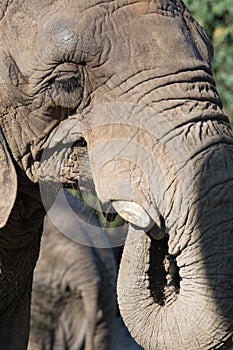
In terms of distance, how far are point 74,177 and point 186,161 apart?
0.59 meters

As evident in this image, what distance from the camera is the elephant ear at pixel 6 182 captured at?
435 cm

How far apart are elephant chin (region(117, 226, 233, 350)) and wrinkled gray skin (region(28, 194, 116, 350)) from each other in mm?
3406

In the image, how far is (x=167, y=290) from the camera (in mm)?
4031

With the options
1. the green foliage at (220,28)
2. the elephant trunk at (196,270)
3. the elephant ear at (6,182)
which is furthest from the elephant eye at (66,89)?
the green foliage at (220,28)

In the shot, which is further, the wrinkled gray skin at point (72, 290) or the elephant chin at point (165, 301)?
the wrinkled gray skin at point (72, 290)

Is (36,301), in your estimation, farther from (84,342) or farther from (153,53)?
(153,53)

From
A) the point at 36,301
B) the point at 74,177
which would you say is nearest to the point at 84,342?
the point at 36,301

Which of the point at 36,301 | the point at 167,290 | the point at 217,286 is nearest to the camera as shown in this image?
the point at 217,286

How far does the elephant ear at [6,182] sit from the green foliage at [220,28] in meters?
4.16

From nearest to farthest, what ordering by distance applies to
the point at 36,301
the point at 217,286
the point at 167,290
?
the point at 217,286
the point at 167,290
the point at 36,301

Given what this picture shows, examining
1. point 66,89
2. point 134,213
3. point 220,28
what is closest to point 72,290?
point 220,28

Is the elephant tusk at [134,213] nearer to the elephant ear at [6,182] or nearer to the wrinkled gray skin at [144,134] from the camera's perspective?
the wrinkled gray skin at [144,134]

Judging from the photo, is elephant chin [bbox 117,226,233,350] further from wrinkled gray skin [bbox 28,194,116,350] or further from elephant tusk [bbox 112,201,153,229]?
wrinkled gray skin [bbox 28,194,116,350]

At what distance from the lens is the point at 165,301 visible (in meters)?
4.00
